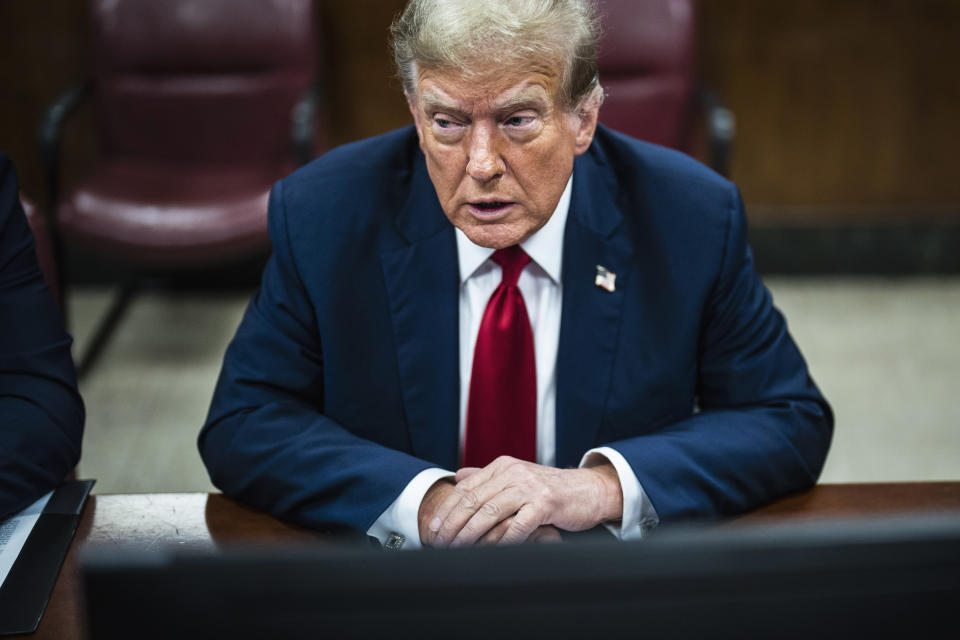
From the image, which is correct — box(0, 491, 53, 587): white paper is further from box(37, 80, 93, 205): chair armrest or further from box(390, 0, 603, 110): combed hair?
box(37, 80, 93, 205): chair armrest

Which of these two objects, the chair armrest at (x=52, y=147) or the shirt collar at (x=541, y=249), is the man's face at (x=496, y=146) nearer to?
the shirt collar at (x=541, y=249)

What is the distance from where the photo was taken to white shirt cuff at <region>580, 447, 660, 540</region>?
1293 mm

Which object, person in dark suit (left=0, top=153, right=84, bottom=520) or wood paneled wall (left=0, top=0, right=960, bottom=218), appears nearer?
person in dark suit (left=0, top=153, right=84, bottom=520)

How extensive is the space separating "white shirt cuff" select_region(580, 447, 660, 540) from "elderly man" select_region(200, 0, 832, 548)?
12 mm

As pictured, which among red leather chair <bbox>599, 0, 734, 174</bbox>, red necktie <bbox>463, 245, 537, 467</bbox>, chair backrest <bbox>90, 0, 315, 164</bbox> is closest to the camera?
red necktie <bbox>463, 245, 537, 467</bbox>

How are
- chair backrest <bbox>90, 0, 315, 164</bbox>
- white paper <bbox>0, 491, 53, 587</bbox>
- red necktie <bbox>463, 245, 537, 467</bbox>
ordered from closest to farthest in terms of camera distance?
white paper <bbox>0, 491, 53, 587</bbox> < red necktie <bbox>463, 245, 537, 467</bbox> < chair backrest <bbox>90, 0, 315, 164</bbox>

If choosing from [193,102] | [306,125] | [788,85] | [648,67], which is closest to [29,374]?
[306,125]

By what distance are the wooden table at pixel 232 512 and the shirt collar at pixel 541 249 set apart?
45 cm

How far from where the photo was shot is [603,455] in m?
1.34

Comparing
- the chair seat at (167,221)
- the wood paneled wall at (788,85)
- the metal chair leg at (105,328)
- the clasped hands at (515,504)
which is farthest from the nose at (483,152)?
the wood paneled wall at (788,85)

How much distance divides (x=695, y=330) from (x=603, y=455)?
26cm

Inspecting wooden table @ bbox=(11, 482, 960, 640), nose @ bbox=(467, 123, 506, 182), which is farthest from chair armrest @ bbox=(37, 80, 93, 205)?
nose @ bbox=(467, 123, 506, 182)

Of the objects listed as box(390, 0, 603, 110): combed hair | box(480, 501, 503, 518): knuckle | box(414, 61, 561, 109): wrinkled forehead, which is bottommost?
box(480, 501, 503, 518): knuckle

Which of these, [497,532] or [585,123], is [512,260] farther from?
[497,532]
